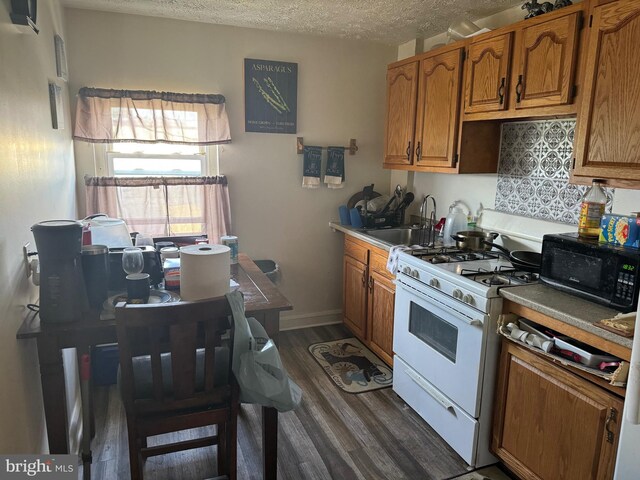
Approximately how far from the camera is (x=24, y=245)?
1.61 meters

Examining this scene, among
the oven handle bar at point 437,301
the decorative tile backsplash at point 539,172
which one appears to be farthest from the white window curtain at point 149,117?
the decorative tile backsplash at point 539,172

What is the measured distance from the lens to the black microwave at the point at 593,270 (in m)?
1.62

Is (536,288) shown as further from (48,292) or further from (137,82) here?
(137,82)

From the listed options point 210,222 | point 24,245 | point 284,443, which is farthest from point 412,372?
point 24,245

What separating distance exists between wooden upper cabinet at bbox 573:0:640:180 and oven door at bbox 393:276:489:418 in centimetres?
84

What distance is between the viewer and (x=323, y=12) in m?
2.85

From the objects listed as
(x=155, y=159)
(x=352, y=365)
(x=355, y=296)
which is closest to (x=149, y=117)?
Answer: (x=155, y=159)

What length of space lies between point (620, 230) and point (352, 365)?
6.34ft

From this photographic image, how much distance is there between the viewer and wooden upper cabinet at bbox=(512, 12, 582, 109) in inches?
77.6

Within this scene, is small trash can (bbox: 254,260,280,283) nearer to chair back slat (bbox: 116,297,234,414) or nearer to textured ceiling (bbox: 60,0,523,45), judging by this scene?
textured ceiling (bbox: 60,0,523,45)

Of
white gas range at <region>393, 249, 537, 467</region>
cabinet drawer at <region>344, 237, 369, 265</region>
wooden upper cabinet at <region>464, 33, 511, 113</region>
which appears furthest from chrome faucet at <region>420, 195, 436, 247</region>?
wooden upper cabinet at <region>464, 33, 511, 113</region>

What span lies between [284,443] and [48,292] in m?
1.41

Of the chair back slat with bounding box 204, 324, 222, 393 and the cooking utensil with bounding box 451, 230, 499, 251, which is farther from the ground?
Result: the cooking utensil with bounding box 451, 230, 499, 251

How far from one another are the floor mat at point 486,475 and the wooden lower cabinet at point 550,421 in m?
0.11
